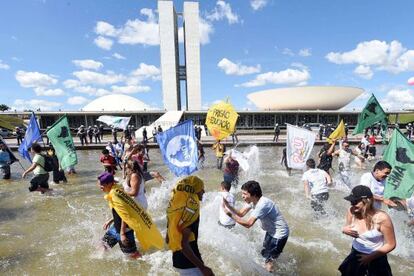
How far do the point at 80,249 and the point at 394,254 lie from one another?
18.8 feet

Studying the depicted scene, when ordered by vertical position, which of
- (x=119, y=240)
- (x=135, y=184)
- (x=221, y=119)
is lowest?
(x=119, y=240)

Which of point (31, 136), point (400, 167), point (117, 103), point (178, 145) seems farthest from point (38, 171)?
point (117, 103)

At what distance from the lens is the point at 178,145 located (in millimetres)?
7605

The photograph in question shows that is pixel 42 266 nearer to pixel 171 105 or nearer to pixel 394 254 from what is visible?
pixel 394 254

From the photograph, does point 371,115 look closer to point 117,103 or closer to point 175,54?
point 175,54

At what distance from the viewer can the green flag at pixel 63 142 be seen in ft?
32.5

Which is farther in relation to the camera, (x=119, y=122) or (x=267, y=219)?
(x=119, y=122)

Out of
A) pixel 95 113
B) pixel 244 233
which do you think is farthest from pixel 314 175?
pixel 95 113

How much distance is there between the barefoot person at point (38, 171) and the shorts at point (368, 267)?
25.4 feet

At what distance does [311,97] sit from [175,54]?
32455 mm

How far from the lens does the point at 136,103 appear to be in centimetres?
8756

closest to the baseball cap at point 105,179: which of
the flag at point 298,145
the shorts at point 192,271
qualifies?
the shorts at point 192,271

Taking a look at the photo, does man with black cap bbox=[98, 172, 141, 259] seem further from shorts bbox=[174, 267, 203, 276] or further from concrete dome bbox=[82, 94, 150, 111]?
concrete dome bbox=[82, 94, 150, 111]

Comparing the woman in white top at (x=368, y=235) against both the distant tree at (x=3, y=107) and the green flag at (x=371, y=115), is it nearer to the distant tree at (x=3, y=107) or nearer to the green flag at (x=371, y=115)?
the green flag at (x=371, y=115)
